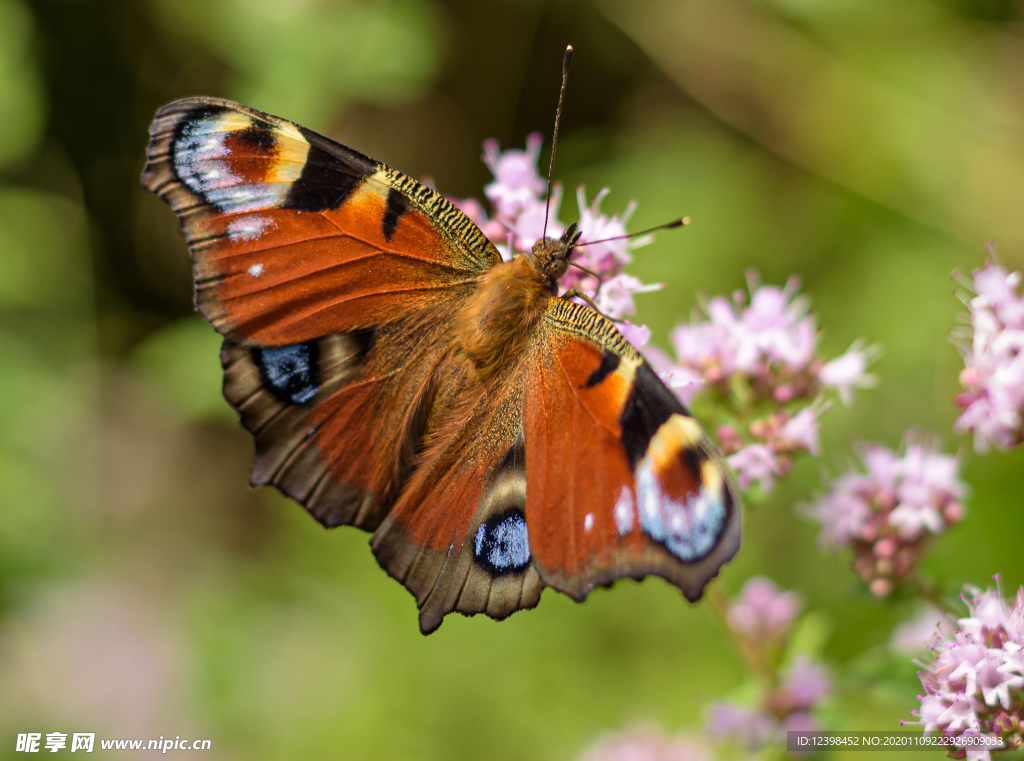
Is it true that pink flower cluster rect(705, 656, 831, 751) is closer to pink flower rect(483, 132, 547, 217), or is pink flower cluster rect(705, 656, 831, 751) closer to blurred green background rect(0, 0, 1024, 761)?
blurred green background rect(0, 0, 1024, 761)

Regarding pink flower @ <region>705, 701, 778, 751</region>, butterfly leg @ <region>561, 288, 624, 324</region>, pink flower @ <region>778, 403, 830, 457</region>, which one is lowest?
pink flower @ <region>705, 701, 778, 751</region>

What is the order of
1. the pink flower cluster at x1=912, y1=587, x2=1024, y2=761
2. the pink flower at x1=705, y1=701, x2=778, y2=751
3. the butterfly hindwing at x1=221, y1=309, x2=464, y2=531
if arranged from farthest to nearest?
the pink flower at x1=705, y1=701, x2=778, y2=751, the butterfly hindwing at x1=221, y1=309, x2=464, y2=531, the pink flower cluster at x1=912, y1=587, x2=1024, y2=761

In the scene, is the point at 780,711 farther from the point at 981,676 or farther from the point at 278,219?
the point at 278,219

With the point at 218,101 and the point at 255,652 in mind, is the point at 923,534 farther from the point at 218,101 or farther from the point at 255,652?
the point at 255,652

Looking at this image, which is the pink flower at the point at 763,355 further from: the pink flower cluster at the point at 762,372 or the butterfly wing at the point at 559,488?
the butterfly wing at the point at 559,488

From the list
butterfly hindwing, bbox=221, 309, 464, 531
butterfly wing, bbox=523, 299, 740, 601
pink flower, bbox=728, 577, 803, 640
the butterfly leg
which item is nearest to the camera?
butterfly wing, bbox=523, 299, 740, 601

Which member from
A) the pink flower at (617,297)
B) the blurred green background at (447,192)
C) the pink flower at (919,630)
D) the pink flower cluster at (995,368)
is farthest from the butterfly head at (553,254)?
the blurred green background at (447,192)

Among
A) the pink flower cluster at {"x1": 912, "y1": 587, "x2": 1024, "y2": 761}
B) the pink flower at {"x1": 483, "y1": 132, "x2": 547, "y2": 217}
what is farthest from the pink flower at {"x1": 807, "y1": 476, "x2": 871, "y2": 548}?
the pink flower at {"x1": 483, "y1": 132, "x2": 547, "y2": 217}
